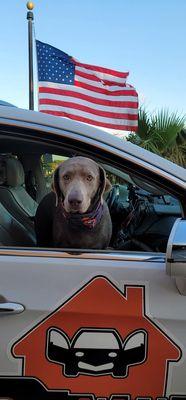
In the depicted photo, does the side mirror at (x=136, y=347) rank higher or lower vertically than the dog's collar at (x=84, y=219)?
lower

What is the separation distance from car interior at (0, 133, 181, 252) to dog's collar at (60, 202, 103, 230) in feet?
0.53

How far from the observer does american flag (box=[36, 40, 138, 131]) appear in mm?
5418

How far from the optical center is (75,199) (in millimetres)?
2150

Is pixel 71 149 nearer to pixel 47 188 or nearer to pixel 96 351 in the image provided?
pixel 96 351

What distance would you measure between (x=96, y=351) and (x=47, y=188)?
209cm

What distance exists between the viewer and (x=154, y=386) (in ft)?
5.61

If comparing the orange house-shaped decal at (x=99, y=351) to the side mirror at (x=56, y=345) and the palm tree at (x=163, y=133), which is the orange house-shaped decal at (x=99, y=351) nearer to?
the side mirror at (x=56, y=345)

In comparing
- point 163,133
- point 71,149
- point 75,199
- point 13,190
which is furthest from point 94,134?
point 163,133

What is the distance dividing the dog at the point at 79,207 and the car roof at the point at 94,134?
0.29 m

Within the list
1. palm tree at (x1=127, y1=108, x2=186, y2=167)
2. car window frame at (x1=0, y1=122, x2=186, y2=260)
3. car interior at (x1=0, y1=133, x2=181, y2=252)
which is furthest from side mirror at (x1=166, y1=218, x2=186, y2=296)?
palm tree at (x1=127, y1=108, x2=186, y2=167)

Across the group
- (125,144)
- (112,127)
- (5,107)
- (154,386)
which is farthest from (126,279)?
(112,127)

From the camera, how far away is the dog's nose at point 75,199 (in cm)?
215

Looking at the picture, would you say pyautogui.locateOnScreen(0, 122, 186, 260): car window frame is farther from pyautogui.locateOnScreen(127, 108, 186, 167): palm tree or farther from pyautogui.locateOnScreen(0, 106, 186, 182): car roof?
pyautogui.locateOnScreen(127, 108, 186, 167): palm tree

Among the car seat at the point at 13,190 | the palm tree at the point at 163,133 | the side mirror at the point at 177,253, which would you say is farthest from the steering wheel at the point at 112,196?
the palm tree at the point at 163,133
